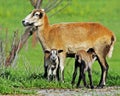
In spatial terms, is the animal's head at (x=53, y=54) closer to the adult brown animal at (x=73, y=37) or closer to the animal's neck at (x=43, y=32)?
the adult brown animal at (x=73, y=37)

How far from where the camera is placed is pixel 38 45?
30.3 metres

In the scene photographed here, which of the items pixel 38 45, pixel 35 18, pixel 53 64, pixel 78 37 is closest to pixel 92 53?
pixel 78 37

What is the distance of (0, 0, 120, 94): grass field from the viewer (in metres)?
16.4

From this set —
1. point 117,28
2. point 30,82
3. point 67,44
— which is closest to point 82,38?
point 67,44

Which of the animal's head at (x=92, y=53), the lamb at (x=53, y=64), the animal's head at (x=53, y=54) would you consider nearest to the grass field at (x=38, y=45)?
the lamb at (x=53, y=64)

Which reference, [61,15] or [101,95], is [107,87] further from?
[61,15]

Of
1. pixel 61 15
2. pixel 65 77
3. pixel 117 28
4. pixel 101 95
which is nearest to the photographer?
pixel 101 95

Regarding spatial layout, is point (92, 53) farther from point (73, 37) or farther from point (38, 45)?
point (38, 45)

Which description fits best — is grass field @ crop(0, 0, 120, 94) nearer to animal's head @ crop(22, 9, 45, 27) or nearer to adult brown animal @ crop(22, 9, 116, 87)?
adult brown animal @ crop(22, 9, 116, 87)

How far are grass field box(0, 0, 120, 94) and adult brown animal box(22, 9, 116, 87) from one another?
72 cm

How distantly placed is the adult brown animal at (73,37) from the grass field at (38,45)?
0.72m

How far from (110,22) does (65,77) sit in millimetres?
19792

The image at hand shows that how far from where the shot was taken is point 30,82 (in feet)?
54.1

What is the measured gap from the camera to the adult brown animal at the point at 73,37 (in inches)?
677
